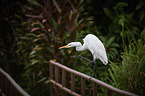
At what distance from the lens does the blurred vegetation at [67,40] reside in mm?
1441

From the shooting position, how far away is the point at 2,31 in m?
3.25

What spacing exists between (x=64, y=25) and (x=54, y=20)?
0.24 m

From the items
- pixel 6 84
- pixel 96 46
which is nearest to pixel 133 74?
pixel 96 46

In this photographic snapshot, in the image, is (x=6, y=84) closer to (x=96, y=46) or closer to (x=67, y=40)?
(x=96, y=46)

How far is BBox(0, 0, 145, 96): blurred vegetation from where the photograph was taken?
144 centimetres

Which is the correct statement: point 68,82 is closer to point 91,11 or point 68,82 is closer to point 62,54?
point 62,54

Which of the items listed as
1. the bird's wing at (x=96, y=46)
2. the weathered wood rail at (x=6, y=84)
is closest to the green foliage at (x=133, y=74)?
the bird's wing at (x=96, y=46)

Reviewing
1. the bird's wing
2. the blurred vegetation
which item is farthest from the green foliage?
the bird's wing

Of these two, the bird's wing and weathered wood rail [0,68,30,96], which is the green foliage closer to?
the bird's wing

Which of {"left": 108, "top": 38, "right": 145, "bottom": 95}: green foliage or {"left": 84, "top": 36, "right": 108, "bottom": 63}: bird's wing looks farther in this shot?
{"left": 108, "top": 38, "right": 145, "bottom": 95}: green foliage

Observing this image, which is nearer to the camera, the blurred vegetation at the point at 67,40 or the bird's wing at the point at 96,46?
the bird's wing at the point at 96,46

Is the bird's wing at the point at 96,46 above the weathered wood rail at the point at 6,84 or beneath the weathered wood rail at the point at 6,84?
above

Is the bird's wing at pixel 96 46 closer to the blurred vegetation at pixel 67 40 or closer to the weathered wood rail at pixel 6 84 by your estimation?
the blurred vegetation at pixel 67 40

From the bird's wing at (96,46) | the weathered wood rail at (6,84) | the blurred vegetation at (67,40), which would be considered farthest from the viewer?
Answer: the blurred vegetation at (67,40)
